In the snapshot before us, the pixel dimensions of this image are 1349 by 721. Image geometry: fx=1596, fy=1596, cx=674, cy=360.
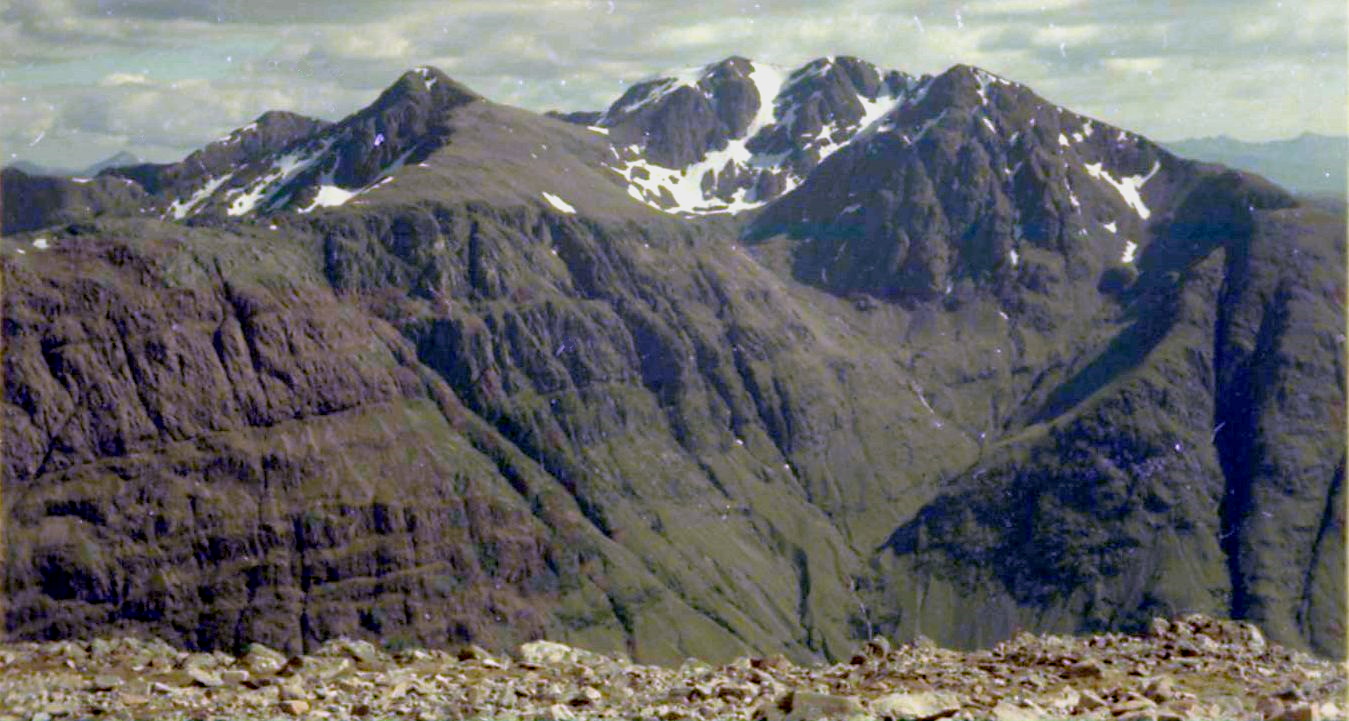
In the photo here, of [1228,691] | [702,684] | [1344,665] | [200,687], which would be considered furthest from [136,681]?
[1344,665]

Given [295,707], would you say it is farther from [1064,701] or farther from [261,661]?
[1064,701]

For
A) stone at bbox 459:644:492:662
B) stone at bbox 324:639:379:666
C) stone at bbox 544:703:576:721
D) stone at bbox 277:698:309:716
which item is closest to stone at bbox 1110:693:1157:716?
stone at bbox 544:703:576:721

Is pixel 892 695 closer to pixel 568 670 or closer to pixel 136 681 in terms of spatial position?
pixel 568 670

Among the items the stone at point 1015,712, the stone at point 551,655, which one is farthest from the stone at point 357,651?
the stone at point 1015,712

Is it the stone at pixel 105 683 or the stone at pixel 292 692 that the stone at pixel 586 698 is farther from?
the stone at pixel 105 683

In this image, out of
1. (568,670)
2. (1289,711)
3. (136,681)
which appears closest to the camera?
(1289,711)

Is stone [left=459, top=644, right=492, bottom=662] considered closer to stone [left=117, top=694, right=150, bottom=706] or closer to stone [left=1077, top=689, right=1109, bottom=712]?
stone [left=117, top=694, right=150, bottom=706]

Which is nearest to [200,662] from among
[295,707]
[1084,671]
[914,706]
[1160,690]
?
[295,707]
